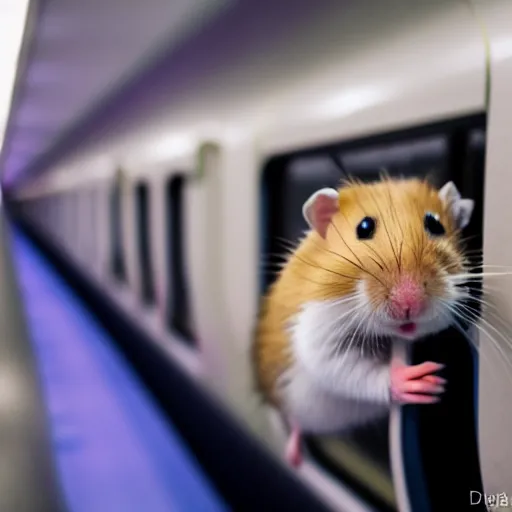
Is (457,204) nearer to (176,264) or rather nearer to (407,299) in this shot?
(407,299)

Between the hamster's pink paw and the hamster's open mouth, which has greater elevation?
the hamster's open mouth

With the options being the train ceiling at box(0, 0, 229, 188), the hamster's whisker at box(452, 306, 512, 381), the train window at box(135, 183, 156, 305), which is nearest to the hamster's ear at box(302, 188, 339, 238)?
the hamster's whisker at box(452, 306, 512, 381)

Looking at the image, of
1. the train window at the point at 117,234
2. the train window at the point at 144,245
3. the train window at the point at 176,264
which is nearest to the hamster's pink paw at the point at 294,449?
the train window at the point at 176,264

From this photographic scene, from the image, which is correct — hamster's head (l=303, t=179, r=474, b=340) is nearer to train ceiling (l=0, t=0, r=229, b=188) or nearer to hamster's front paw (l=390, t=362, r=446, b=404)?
hamster's front paw (l=390, t=362, r=446, b=404)

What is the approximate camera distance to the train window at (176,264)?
2.80 meters

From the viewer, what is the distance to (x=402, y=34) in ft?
4.04

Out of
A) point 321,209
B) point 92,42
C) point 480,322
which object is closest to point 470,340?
point 480,322

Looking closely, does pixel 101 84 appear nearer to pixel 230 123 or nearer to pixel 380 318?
pixel 230 123

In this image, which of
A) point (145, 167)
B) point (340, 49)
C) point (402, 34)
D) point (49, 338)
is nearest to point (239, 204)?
point (340, 49)

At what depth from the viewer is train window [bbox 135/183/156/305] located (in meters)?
3.55

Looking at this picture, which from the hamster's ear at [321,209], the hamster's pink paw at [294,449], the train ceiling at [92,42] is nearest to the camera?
the hamster's ear at [321,209]

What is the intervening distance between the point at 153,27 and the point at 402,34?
54.3 inches

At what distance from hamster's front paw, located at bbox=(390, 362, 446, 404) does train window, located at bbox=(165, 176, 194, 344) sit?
1699 mm
